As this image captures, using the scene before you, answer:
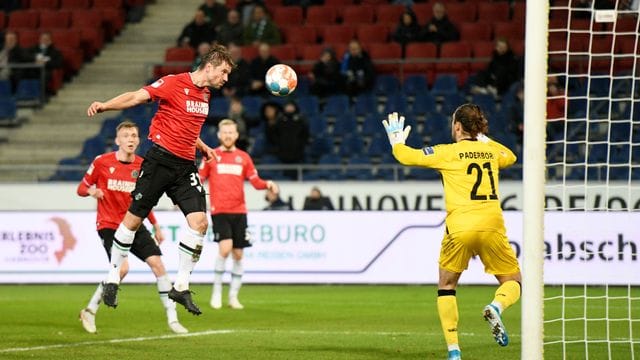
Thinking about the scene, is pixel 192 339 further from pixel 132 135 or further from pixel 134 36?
pixel 134 36

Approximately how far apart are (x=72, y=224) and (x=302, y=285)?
4.01 metres

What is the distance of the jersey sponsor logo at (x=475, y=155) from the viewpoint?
32.4 ft

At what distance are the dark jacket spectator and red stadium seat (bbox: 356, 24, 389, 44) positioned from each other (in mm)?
712

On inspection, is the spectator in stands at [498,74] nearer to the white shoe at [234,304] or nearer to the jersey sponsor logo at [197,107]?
the white shoe at [234,304]

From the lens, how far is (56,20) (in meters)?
29.0

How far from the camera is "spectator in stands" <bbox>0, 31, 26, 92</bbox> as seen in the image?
2648 centimetres

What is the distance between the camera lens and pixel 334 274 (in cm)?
2009

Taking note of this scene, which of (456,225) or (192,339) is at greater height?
(456,225)

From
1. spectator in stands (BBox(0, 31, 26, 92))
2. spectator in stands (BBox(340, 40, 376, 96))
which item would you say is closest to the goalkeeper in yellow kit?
spectator in stands (BBox(340, 40, 376, 96))

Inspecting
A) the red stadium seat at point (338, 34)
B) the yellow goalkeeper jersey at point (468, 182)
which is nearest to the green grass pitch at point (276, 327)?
the yellow goalkeeper jersey at point (468, 182)

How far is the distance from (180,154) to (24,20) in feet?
63.4

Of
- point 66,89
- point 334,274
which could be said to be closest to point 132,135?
point 334,274

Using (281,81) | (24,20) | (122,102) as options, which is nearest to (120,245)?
(122,102)

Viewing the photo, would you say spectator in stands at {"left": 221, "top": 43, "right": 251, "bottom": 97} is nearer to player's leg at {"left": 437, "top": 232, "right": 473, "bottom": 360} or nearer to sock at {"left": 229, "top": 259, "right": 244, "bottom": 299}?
sock at {"left": 229, "top": 259, "right": 244, "bottom": 299}
